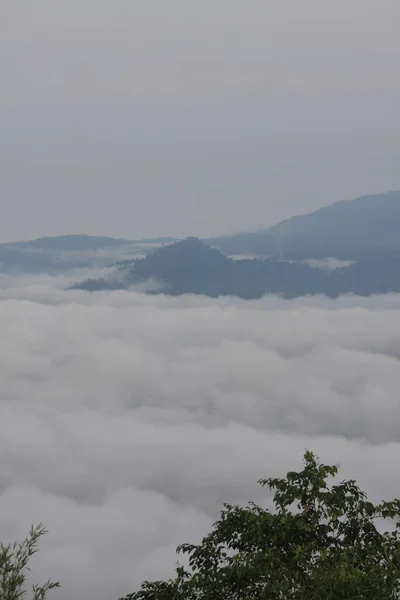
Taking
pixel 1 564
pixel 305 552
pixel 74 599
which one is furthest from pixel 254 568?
pixel 74 599

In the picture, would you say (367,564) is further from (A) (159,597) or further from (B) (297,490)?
(A) (159,597)

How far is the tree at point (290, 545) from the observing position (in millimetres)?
15391

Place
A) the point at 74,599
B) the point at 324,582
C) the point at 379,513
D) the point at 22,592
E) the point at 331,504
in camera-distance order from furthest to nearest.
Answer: the point at 74,599 < the point at 379,513 < the point at 331,504 < the point at 22,592 < the point at 324,582

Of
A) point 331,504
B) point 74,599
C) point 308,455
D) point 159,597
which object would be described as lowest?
point 74,599

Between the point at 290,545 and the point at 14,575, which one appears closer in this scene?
the point at 14,575

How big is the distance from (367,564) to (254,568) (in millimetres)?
2357

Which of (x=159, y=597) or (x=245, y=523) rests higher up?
(x=245, y=523)

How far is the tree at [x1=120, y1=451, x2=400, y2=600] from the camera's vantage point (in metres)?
15.4

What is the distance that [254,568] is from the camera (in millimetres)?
15320

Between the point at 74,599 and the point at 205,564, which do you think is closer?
the point at 205,564

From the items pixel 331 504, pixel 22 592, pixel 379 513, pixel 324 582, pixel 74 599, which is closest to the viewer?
pixel 324 582

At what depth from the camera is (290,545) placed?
1647cm

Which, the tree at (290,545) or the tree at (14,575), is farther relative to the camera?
the tree at (290,545)

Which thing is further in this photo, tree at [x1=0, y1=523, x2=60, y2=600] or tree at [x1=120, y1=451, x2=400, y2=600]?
tree at [x1=120, y1=451, x2=400, y2=600]
